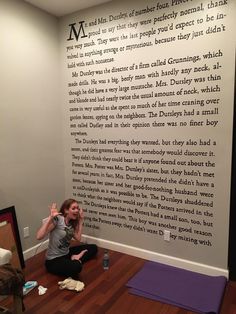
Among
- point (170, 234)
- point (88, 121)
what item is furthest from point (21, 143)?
point (170, 234)

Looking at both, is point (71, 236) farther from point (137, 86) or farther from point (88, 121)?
point (137, 86)

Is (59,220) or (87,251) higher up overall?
(59,220)

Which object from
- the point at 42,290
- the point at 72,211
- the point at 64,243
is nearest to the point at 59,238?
the point at 64,243

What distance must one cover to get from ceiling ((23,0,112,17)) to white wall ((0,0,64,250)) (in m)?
0.08

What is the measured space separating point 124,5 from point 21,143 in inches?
66.7

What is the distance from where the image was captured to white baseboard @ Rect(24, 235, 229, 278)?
8.58 ft

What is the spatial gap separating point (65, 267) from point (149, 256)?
87cm

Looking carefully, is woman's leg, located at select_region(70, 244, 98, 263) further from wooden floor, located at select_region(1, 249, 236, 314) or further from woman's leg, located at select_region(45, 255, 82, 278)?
woman's leg, located at select_region(45, 255, 82, 278)

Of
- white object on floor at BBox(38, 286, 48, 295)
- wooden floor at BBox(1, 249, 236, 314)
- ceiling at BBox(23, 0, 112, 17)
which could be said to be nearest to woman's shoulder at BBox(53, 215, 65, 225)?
wooden floor at BBox(1, 249, 236, 314)

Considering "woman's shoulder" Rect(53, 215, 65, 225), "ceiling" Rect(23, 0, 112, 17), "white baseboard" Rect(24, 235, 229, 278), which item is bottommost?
"white baseboard" Rect(24, 235, 229, 278)

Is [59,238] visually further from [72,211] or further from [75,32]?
[75,32]

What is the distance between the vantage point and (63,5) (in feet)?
9.68

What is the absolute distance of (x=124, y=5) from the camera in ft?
9.12

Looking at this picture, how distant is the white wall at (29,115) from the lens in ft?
9.00
